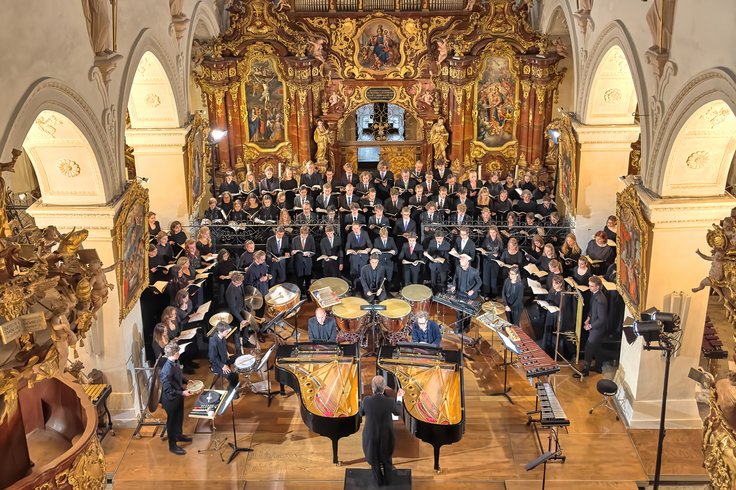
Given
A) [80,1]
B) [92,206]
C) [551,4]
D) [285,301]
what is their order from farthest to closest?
[551,4]
[285,301]
[92,206]
[80,1]

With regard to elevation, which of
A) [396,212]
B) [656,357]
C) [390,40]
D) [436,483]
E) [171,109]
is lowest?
[436,483]

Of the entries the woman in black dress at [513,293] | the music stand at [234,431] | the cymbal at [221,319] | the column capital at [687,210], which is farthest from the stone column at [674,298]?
the cymbal at [221,319]

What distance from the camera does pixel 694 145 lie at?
10.1m

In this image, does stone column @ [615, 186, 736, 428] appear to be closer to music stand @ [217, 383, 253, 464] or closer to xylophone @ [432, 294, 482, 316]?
xylophone @ [432, 294, 482, 316]

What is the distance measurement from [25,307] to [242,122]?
13996 millimetres

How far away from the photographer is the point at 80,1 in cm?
998

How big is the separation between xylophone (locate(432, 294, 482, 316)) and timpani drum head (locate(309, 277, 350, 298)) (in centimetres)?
154

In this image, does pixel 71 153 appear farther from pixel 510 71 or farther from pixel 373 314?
pixel 510 71

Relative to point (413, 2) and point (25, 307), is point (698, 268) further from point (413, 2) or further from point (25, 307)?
point (413, 2)

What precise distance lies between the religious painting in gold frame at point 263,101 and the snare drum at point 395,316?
7.63m

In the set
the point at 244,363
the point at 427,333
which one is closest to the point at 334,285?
the point at 427,333

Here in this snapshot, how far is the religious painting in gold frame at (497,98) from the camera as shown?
719 inches

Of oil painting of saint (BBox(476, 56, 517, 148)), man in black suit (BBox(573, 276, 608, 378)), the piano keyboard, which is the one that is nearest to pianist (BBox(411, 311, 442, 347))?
the piano keyboard

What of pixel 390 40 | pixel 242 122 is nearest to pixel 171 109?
pixel 242 122
